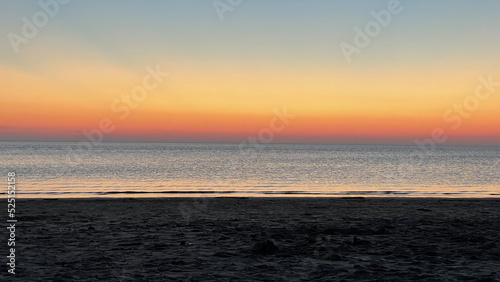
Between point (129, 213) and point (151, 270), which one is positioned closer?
point (151, 270)

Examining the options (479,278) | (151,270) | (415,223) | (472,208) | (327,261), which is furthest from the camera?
(472,208)

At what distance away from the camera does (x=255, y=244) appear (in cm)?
1231

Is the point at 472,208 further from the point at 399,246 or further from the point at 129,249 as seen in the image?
the point at 129,249

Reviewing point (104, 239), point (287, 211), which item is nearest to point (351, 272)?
point (104, 239)

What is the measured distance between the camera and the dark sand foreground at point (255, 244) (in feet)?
32.2

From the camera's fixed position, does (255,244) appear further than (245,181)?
No

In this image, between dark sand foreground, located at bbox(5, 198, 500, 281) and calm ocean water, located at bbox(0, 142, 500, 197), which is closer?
dark sand foreground, located at bbox(5, 198, 500, 281)

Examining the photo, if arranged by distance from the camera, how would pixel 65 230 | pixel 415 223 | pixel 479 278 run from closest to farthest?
pixel 479 278
pixel 65 230
pixel 415 223

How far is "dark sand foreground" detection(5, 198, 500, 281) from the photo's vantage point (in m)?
9.82

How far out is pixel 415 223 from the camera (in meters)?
17.4

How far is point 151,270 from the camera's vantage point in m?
10.1

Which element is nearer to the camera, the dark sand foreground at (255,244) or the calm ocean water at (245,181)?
the dark sand foreground at (255,244)

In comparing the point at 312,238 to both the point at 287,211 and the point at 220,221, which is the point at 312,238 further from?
the point at 287,211

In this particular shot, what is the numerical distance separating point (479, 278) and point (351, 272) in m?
Answer: 2.47
